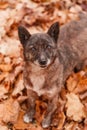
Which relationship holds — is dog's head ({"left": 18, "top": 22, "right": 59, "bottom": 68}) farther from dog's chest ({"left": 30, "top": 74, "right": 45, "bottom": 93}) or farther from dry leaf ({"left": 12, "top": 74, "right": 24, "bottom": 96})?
dry leaf ({"left": 12, "top": 74, "right": 24, "bottom": 96})

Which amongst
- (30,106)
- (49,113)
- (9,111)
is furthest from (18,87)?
(49,113)

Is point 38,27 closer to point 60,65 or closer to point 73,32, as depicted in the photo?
point 73,32

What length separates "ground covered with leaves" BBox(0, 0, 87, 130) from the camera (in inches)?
200

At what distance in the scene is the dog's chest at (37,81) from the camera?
4.82 metres

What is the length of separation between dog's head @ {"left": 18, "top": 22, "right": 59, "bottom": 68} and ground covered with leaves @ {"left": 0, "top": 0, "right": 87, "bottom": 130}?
85cm

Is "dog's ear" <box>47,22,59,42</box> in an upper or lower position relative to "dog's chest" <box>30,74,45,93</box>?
upper

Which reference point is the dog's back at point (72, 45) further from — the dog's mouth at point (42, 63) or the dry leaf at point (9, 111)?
the dry leaf at point (9, 111)

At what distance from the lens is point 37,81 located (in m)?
4.84

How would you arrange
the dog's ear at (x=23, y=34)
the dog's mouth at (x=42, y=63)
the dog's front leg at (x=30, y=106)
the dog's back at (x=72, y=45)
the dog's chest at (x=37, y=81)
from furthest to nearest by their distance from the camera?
the dog's back at (x=72, y=45) → the dog's front leg at (x=30, y=106) → the dog's chest at (x=37, y=81) → the dog's ear at (x=23, y=34) → the dog's mouth at (x=42, y=63)

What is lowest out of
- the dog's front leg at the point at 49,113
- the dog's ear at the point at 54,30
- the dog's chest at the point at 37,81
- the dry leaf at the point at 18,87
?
the dog's front leg at the point at 49,113

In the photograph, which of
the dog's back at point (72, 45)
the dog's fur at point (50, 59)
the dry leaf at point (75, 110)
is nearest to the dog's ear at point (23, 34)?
the dog's fur at point (50, 59)

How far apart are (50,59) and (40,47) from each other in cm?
18

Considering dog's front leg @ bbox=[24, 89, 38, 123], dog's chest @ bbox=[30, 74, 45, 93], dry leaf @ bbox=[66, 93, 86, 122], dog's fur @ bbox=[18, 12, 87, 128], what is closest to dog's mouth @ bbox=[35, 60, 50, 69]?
dog's fur @ bbox=[18, 12, 87, 128]

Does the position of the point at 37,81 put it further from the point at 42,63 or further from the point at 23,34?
the point at 23,34
